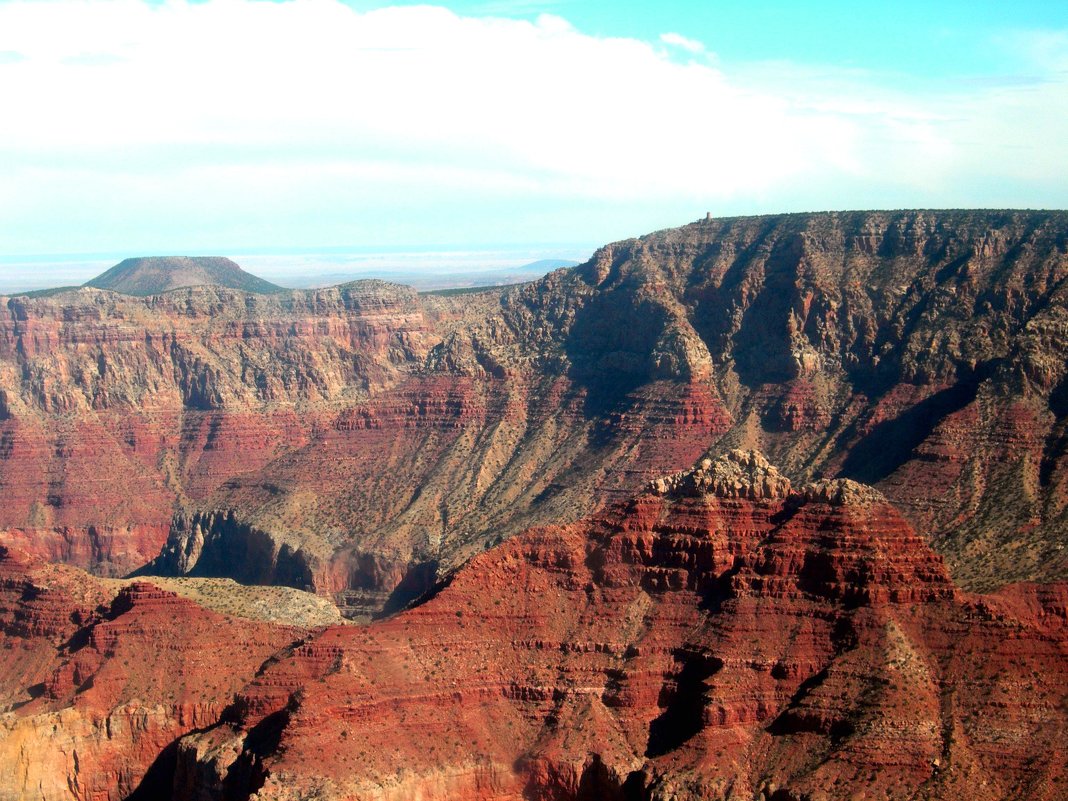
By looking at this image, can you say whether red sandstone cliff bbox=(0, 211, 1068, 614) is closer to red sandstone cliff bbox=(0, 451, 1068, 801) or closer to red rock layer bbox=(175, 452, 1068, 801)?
red sandstone cliff bbox=(0, 451, 1068, 801)

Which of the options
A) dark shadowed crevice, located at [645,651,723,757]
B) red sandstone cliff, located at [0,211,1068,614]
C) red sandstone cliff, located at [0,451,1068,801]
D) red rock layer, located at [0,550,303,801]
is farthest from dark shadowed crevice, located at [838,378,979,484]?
red rock layer, located at [0,550,303,801]

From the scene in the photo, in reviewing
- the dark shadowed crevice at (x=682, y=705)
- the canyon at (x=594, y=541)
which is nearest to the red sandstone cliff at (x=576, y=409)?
the canyon at (x=594, y=541)

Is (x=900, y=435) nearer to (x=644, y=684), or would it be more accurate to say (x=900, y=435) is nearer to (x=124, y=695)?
(x=644, y=684)

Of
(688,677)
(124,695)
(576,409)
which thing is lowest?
(124,695)

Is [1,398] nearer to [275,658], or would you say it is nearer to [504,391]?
[504,391]

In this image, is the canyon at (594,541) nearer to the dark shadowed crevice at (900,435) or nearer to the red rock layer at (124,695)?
the red rock layer at (124,695)

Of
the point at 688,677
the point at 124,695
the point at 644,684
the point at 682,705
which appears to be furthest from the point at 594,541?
the point at 124,695
